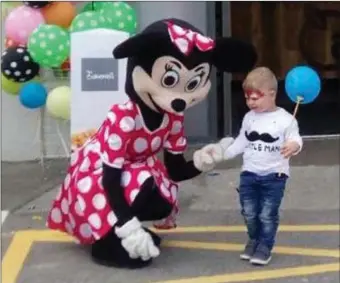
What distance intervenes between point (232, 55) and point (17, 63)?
247 cm

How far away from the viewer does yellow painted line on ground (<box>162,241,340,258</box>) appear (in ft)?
18.4

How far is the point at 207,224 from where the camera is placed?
20.6 feet

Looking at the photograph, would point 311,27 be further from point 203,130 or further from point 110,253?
point 110,253

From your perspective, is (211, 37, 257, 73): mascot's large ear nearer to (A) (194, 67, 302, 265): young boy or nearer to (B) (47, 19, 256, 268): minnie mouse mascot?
(B) (47, 19, 256, 268): minnie mouse mascot

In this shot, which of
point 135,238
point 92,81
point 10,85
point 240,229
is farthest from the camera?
point 10,85

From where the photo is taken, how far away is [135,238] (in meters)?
5.03

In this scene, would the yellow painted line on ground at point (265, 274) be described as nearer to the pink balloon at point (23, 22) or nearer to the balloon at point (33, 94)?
the balloon at point (33, 94)

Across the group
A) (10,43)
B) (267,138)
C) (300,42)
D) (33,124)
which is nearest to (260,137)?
(267,138)

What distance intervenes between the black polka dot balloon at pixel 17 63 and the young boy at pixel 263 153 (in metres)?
2.32

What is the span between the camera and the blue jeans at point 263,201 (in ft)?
17.2

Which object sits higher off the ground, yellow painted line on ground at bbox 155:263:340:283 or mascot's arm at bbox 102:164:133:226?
mascot's arm at bbox 102:164:133:226

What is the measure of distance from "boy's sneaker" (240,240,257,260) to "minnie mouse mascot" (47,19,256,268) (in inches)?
18.7

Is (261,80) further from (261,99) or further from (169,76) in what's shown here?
(169,76)

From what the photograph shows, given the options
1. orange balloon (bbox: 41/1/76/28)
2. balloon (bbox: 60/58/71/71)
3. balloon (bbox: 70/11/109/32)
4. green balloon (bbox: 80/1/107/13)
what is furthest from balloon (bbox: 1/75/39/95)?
balloon (bbox: 70/11/109/32)
